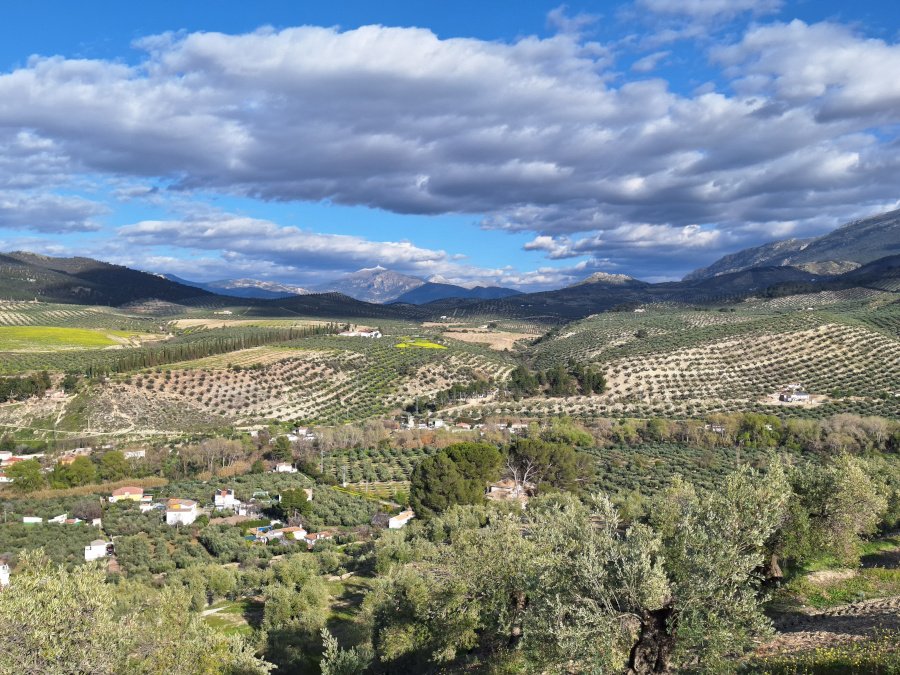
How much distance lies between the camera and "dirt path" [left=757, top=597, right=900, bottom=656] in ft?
49.5

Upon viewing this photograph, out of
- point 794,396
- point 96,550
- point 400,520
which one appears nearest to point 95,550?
point 96,550

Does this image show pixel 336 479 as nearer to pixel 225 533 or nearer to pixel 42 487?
pixel 225 533

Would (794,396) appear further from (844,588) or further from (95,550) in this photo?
(95,550)

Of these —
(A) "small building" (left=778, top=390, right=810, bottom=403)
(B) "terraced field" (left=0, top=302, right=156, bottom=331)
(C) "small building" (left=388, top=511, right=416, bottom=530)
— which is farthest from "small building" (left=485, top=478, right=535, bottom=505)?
(B) "terraced field" (left=0, top=302, right=156, bottom=331)

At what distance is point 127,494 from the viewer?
168ft

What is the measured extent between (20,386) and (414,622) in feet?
277

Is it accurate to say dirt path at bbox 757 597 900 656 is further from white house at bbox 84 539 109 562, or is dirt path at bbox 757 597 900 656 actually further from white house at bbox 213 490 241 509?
white house at bbox 213 490 241 509

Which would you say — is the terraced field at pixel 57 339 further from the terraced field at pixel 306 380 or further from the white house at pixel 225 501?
the white house at pixel 225 501

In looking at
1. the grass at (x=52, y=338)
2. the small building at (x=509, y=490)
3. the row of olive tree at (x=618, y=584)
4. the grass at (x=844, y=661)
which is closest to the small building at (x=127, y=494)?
the small building at (x=509, y=490)

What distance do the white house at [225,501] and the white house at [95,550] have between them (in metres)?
12.1

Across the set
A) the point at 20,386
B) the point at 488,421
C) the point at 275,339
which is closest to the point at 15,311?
the point at 275,339

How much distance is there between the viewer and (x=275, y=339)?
13625 centimetres

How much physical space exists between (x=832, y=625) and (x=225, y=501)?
1798 inches

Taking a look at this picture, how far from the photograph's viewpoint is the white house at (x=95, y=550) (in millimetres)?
36719
